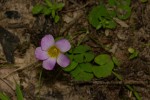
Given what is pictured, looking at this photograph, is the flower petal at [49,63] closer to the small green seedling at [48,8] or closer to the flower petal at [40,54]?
the flower petal at [40,54]

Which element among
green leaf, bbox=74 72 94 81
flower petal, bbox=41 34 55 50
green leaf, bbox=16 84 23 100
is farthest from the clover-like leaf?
green leaf, bbox=16 84 23 100

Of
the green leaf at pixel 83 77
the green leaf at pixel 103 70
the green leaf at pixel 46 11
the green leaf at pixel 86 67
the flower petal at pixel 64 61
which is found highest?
the green leaf at pixel 46 11

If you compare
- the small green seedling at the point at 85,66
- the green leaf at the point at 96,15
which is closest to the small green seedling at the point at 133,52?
the small green seedling at the point at 85,66

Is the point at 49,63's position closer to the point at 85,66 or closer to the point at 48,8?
the point at 85,66

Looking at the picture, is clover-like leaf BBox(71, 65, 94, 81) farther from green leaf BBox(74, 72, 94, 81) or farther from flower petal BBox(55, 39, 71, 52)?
flower petal BBox(55, 39, 71, 52)

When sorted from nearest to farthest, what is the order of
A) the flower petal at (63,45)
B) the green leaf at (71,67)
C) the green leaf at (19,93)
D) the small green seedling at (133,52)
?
the flower petal at (63,45) → the green leaf at (19,93) → the green leaf at (71,67) → the small green seedling at (133,52)
